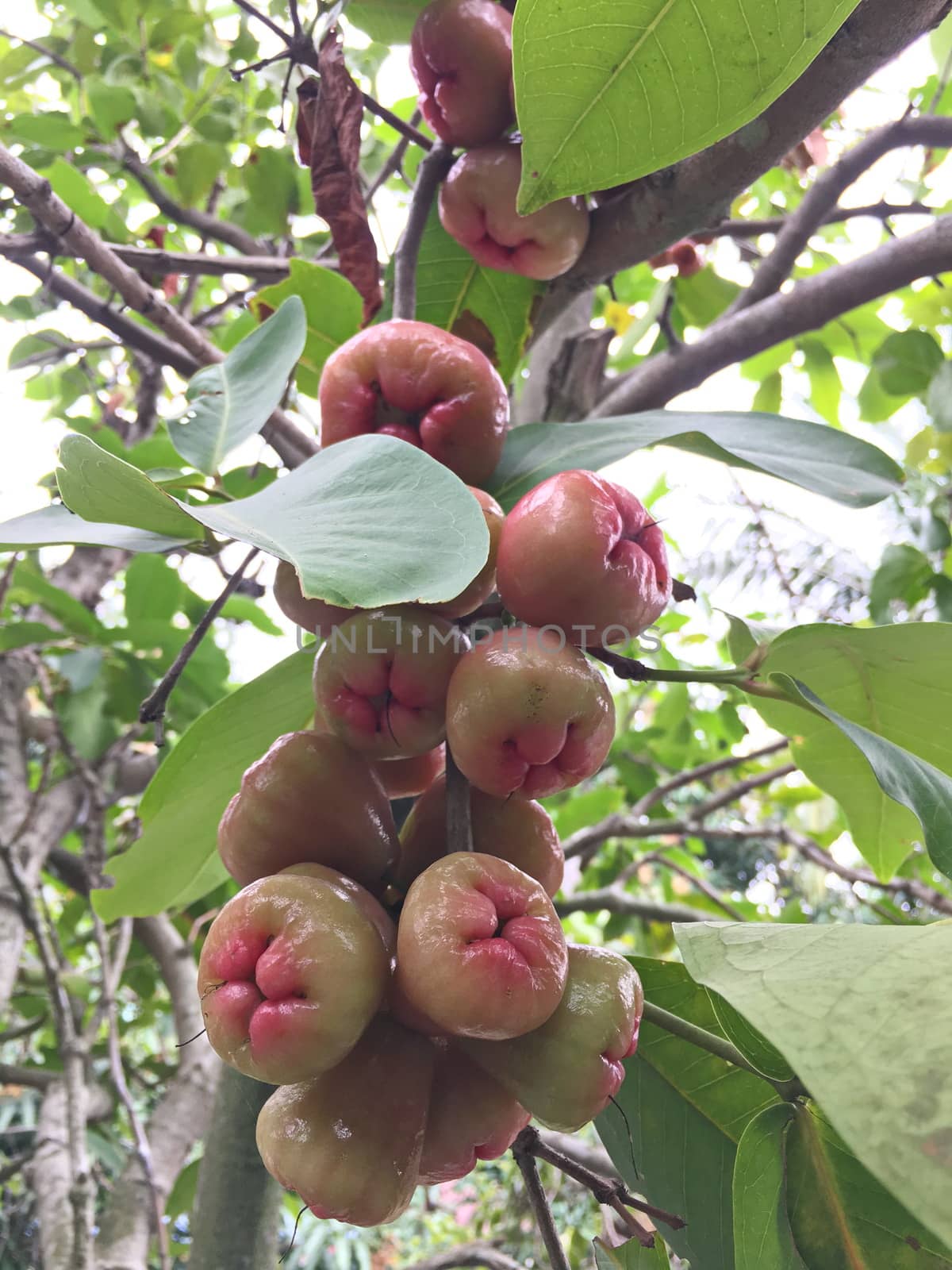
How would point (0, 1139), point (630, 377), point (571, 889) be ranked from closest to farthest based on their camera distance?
1. point (630, 377)
2. point (571, 889)
3. point (0, 1139)

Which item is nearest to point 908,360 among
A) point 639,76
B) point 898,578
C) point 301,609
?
point 898,578

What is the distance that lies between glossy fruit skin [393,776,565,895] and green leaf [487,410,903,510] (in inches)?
8.9

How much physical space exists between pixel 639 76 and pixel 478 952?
0.44 m

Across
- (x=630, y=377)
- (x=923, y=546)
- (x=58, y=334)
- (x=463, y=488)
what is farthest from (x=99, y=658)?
(x=923, y=546)

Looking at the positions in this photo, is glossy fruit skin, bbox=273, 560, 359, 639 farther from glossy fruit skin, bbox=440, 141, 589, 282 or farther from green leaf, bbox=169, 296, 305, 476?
glossy fruit skin, bbox=440, 141, 589, 282

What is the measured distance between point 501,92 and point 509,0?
0.40 feet

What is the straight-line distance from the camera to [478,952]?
1.36 feet

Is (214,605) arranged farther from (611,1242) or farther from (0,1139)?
(0,1139)

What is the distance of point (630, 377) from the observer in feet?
3.71

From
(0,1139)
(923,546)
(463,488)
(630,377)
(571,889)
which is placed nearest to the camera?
(463,488)

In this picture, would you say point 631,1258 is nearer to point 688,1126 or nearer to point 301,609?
point 688,1126

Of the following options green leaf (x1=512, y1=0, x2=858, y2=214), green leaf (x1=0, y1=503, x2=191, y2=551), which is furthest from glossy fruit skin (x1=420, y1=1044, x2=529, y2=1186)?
green leaf (x1=512, y1=0, x2=858, y2=214)

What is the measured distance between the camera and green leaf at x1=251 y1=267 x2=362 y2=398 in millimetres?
862

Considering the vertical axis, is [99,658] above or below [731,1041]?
above
